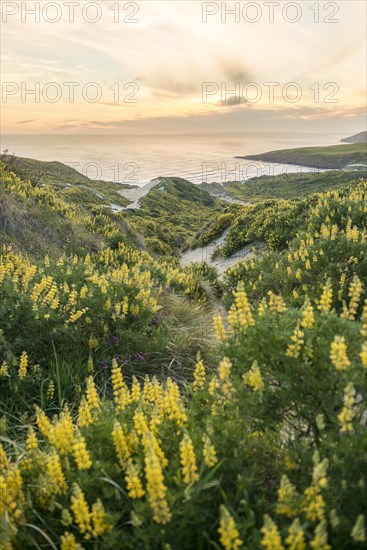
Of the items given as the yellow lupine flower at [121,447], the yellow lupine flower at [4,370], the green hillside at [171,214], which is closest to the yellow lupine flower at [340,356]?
the yellow lupine flower at [121,447]

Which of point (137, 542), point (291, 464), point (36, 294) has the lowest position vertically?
point (137, 542)

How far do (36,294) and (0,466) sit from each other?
2781 millimetres

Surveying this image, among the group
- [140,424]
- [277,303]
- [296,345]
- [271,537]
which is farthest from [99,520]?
[277,303]

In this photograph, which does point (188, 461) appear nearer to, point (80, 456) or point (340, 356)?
point (80, 456)

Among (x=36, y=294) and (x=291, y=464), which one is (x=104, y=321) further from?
(x=291, y=464)

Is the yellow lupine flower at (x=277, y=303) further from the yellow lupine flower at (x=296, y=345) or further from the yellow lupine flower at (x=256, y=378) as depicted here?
the yellow lupine flower at (x=256, y=378)

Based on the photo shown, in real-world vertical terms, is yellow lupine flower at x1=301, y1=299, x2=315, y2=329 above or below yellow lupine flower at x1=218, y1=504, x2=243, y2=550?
above

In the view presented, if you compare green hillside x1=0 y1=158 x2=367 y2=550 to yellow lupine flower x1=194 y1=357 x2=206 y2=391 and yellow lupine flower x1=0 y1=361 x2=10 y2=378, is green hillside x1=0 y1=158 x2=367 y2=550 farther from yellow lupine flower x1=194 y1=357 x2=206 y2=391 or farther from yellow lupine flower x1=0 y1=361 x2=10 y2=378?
yellow lupine flower x1=0 y1=361 x2=10 y2=378

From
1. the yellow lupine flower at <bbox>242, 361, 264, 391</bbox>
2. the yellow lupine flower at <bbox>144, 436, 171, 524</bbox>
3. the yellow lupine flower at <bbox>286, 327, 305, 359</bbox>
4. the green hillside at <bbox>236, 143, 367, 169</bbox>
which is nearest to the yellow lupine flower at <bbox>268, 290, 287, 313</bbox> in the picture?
the yellow lupine flower at <bbox>286, 327, 305, 359</bbox>

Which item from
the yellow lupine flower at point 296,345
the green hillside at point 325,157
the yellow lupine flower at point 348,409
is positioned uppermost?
the green hillside at point 325,157

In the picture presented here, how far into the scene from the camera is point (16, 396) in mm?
4586

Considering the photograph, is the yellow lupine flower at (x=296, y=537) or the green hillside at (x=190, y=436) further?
the green hillside at (x=190, y=436)

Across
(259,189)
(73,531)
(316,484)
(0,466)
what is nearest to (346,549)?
(316,484)

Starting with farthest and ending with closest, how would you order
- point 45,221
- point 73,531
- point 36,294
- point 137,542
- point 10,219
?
point 45,221
point 10,219
point 36,294
point 73,531
point 137,542
